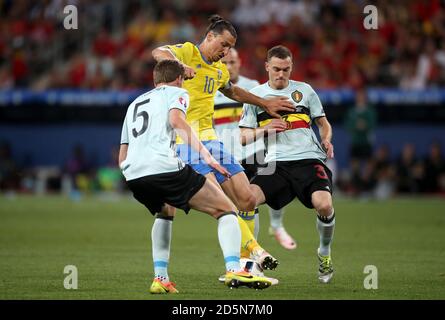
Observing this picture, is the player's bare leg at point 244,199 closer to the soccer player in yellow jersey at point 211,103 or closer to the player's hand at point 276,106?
the soccer player in yellow jersey at point 211,103

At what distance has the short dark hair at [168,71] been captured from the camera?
8844 mm

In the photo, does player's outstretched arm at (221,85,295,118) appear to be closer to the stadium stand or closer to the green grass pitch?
the green grass pitch

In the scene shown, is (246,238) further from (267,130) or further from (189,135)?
(189,135)

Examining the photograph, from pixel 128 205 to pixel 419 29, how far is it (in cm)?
941

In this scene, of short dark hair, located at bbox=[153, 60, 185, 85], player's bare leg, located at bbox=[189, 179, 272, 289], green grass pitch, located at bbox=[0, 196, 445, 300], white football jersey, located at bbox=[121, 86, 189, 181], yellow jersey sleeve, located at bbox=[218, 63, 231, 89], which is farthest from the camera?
yellow jersey sleeve, located at bbox=[218, 63, 231, 89]

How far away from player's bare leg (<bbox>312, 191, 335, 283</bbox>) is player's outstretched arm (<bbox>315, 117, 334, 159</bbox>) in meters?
0.45

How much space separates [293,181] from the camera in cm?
1041

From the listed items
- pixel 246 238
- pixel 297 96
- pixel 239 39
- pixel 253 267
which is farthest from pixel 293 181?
pixel 239 39

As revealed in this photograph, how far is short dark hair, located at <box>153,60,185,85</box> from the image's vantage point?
8844mm

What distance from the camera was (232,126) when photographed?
43.3 ft

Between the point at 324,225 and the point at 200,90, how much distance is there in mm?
2021

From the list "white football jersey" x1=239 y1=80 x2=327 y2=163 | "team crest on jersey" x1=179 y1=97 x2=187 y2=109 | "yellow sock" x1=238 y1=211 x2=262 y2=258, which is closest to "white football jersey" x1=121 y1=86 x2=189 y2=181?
"team crest on jersey" x1=179 y1=97 x2=187 y2=109
